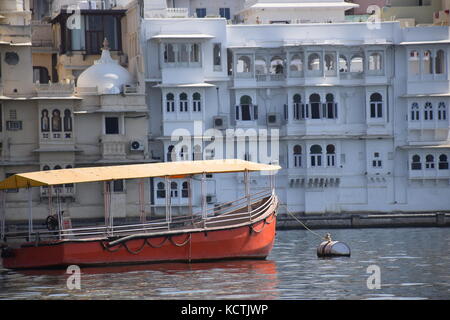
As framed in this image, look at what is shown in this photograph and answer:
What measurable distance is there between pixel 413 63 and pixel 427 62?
125cm

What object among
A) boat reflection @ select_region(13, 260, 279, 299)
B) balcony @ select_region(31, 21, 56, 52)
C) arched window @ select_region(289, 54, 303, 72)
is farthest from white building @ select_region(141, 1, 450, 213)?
boat reflection @ select_region(13, 260, 279, 299)

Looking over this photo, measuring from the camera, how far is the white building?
78.1 metres

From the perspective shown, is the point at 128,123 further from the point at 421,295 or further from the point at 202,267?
the point at 421,295

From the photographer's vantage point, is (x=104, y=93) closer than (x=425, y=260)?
No

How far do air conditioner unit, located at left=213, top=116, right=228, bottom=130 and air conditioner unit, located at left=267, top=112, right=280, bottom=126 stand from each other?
6.39ft

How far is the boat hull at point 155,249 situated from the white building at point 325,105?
65.5 ft

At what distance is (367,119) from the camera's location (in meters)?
78.9

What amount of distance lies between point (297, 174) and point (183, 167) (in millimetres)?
21757

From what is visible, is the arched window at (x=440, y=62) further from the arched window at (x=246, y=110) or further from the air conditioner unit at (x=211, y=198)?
the air conditioner unit at (x=211, y=198)

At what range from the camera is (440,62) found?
79.8 meters

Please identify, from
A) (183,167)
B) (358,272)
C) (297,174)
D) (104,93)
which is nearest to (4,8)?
(104,93)

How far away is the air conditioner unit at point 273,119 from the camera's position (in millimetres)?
78938

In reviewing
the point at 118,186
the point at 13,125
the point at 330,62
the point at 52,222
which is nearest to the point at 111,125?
the point at 118,186
